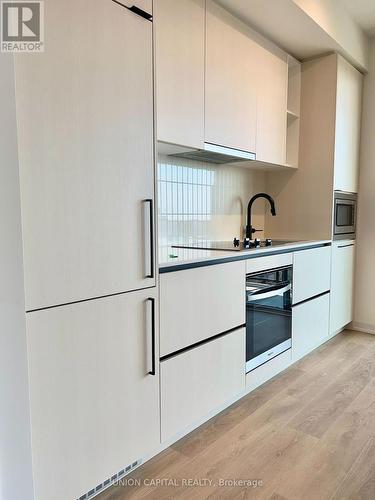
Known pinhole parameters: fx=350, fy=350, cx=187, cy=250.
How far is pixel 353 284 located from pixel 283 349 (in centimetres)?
140

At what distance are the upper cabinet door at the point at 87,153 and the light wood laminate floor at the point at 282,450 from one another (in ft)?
2.90

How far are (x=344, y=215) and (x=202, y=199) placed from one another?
4.55 ft

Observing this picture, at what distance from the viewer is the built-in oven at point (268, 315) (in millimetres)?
2160

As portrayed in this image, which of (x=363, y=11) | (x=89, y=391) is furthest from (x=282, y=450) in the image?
(x=363, y=11)

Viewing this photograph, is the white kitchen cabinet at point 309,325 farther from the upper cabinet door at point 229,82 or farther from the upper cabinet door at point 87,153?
the upper cabinet door at point 87,153

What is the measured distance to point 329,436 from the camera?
1846mm

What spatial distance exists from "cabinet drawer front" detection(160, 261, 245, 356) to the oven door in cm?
140

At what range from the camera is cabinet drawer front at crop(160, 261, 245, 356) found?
1.59m

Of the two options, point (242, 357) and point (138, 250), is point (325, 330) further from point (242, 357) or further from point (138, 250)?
point (138, 250)

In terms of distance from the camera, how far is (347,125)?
3.04 meters

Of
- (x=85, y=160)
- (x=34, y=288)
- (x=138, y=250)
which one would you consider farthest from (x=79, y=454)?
(x=85, y=160)

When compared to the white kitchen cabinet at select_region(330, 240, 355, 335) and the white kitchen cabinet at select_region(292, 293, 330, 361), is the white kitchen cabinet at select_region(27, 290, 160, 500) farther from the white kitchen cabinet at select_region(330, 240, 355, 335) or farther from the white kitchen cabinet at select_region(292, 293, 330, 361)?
the white kitchen cabinet at select_region(330, 240, 355, 335)

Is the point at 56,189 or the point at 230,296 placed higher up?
the point at 56,189

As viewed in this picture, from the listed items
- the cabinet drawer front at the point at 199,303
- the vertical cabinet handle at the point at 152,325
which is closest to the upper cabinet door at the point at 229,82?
the cabinet drawer front at the point at 199,303
